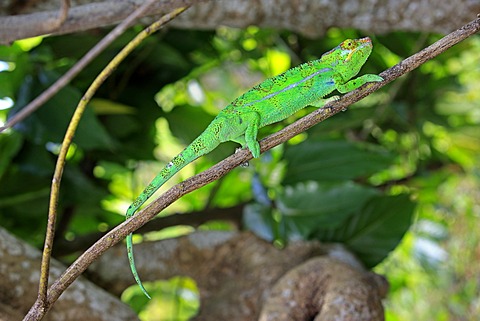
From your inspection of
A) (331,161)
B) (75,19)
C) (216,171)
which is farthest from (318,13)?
(216,171)

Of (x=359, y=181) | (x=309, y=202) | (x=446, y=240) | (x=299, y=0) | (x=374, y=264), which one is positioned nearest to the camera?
(x=299, y=0)

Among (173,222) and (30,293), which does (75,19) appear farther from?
(173,222)

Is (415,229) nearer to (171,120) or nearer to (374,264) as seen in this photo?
(374,264)

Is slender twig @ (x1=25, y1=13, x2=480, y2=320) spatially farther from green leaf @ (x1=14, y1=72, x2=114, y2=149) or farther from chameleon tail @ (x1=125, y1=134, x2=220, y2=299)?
green leaf @ (x1=14, y1=72, x2=114, y2=149)

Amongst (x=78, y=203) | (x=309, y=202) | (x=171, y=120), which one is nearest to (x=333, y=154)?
(x=309, y=202)

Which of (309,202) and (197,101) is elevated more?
(309,202)

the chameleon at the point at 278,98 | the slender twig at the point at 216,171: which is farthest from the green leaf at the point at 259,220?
the slender twig at the point at 216,171
